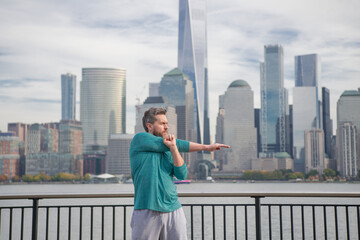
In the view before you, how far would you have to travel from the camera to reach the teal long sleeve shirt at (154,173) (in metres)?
3.53

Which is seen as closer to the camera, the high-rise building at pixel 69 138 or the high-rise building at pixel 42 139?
the high-rise building at pixel 69 138

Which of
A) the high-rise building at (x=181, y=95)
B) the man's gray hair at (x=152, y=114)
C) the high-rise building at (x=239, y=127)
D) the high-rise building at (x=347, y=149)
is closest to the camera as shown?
the man's gray hair at (x=152, y=114)

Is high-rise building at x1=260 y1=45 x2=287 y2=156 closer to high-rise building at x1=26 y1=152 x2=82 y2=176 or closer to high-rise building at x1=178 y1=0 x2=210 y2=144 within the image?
high-rise building at x1=178 y1=0 x2=210 y2=144

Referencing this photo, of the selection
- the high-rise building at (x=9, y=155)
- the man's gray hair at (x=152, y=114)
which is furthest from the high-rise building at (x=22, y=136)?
the man's gray hair at (x=152, y=114)

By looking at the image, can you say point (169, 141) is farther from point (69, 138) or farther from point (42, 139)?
point (42, 139)

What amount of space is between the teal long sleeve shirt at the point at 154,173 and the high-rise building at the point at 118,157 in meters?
144

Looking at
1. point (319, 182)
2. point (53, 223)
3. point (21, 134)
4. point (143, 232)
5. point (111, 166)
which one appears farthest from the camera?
point (21, 134)

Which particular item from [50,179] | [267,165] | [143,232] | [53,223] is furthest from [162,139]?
[267,165]

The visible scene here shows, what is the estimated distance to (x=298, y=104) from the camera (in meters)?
185

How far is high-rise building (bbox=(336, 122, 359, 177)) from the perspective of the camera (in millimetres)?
142613

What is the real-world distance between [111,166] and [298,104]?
81.3 meters

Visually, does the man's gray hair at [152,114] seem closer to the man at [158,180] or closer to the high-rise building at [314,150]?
the man at [158,180]

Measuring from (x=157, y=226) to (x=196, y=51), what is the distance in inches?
6943

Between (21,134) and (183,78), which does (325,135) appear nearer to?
(183,78)
